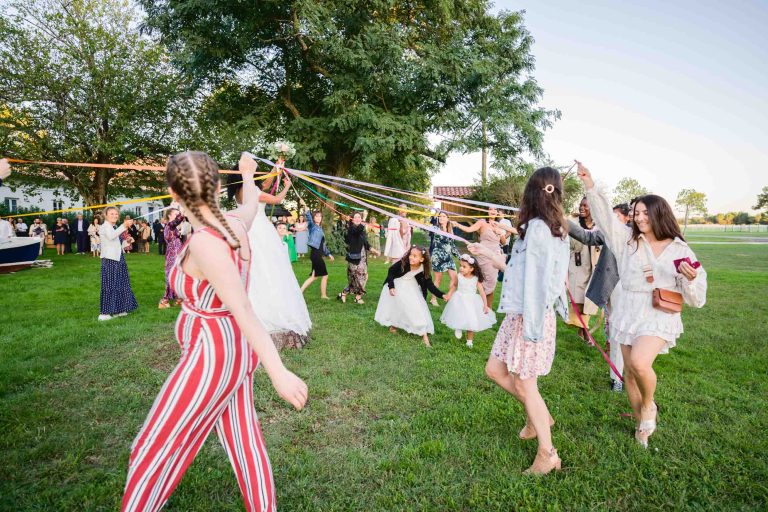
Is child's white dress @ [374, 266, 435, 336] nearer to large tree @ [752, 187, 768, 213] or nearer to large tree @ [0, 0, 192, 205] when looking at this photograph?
large tree @ [0, 0, 192, 205]

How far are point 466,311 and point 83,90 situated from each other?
2261 cm

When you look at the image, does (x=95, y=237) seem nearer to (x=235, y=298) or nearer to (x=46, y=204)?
(x=235, y=298)

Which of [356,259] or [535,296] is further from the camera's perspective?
[356,259]

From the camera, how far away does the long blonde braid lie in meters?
1.79

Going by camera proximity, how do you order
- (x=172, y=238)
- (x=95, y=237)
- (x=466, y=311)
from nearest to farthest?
(x=466, y=311) → (x=172, y=238) → (x=95, y=237)

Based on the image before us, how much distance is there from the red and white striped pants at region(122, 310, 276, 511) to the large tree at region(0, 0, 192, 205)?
1989cm

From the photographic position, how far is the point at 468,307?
21.4 feet

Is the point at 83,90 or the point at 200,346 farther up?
the point at 83,90

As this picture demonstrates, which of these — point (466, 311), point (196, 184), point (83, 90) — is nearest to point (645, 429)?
point (466, 311)

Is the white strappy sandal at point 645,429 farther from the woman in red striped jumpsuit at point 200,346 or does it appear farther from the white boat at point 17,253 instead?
the white boat at point 17,253

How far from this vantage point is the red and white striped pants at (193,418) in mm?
1809

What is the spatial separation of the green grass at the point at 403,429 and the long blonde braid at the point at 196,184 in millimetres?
2053

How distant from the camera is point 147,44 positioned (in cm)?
2177

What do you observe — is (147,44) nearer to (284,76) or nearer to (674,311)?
(284,76)
